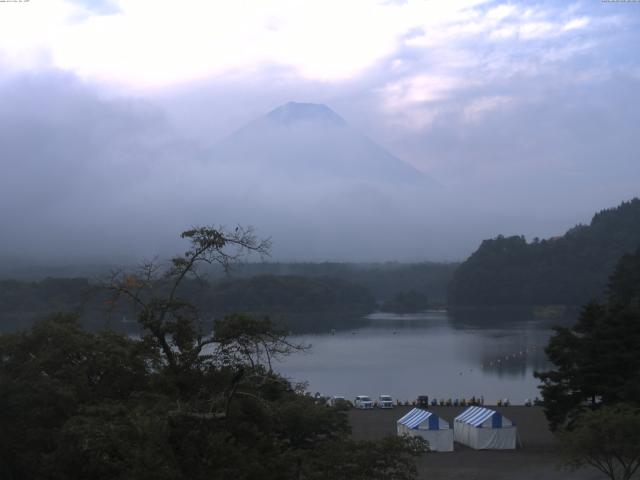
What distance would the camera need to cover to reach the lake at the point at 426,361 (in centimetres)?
2291

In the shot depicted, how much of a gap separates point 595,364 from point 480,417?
78.7 inches

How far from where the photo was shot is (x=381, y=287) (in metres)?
81.6

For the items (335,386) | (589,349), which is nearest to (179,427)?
(589,349)

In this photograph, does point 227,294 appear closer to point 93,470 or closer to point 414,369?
point 414,369

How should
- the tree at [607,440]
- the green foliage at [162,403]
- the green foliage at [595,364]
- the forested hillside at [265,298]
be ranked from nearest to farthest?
the green foliage at [162,403] → the tree at [607,440] → the green foliage at [595,364] → the forested hillside at [265,298]

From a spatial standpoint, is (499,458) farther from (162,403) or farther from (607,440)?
(162,403)

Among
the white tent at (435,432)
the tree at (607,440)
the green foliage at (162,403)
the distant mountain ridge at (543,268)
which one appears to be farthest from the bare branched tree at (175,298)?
the distant mountain ridge at (543,268)

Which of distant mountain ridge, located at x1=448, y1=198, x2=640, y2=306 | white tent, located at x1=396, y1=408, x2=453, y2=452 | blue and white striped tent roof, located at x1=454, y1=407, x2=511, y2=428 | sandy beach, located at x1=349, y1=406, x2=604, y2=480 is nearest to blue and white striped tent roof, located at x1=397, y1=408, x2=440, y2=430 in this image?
white tent, located at x1=396, y1=408, x2=453, y2=452

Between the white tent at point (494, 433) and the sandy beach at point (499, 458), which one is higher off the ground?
the white tent at point (494, 433)

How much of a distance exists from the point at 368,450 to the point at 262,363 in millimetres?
946

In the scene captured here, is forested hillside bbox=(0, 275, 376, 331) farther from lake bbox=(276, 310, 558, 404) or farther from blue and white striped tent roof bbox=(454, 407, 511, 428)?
blue and white striped tent roof bbox=(454, 407, 511, 428)

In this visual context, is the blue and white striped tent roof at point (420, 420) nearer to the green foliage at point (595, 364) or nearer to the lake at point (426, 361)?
the green foliage at point (595, 364)

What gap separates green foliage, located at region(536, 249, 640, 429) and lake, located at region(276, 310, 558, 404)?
4316 millimetres

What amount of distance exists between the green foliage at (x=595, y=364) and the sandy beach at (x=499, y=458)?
30.9 inches
